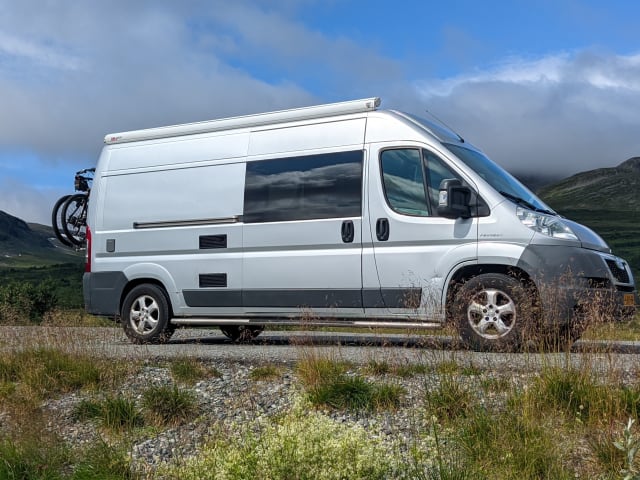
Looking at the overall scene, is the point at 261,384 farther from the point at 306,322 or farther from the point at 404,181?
the point at 404,181

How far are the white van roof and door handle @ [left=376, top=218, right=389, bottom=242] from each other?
1.37 m

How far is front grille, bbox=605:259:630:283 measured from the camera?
25.9 ft

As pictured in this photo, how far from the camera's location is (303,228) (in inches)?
345

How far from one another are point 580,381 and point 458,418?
3.06 ft

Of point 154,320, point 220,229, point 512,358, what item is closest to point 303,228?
point 220,229

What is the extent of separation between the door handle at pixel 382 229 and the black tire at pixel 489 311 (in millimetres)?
1051

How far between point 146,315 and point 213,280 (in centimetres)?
123

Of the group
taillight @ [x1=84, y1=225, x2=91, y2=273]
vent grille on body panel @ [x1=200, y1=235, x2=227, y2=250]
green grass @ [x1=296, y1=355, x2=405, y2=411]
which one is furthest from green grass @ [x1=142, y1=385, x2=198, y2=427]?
taillight @ [x1=84, y1=225, x2=91, y2=273]

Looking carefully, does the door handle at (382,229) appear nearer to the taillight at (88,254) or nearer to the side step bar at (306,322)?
the side step bar at (306,322)

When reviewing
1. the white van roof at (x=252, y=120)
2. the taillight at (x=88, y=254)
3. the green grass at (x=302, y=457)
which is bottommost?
the green grass at (x=302, y=457)

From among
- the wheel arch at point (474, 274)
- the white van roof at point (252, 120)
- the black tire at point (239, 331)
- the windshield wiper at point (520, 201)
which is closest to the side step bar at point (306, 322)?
the wheel arch at point (474, 274)

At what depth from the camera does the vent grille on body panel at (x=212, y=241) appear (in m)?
9.38

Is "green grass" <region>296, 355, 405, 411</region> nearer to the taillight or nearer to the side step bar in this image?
the side step bar

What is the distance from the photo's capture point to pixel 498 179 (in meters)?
8.46
